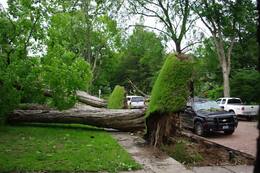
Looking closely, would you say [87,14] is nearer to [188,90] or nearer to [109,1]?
[109,1]

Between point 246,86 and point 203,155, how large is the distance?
23.1 metres

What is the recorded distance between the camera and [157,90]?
13336 mm

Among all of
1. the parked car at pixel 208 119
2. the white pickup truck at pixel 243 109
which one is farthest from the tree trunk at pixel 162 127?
the white pickup truck at pixel 243 109

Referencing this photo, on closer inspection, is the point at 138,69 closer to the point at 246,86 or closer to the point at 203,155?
the point at 246,86

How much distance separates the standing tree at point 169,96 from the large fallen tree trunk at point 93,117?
9.73 feet

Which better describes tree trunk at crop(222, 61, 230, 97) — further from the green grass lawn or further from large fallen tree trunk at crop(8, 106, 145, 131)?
the green grass lawn

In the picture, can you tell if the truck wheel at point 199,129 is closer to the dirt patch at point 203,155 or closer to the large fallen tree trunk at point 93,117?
the large fallen tree trunk at point 93,117

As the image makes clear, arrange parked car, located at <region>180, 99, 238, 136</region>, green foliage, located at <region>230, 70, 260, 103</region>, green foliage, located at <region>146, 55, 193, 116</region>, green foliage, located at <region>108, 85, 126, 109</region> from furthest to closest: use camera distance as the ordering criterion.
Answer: green foliage, located at <region>230, 70, 260, 103</region>, green foliage, located at <region>108, 85, 126, 109</region>, parked car, located at <region>180, 99, 238, 136</region>, green foliage, located at <region>146, 55, 193, 116</region>

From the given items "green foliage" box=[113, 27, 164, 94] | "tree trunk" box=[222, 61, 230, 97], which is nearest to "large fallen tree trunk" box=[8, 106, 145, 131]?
"tree trunk" box=[222, 61, 230, 97]

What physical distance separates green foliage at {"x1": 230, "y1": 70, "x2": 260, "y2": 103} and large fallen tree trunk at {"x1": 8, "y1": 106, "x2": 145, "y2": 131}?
59.5 feet

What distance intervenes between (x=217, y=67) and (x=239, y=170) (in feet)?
115

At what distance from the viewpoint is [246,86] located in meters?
33.4

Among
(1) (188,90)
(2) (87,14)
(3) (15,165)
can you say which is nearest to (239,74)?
(2) (87,14)

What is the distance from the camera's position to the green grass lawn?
30.5 ft
